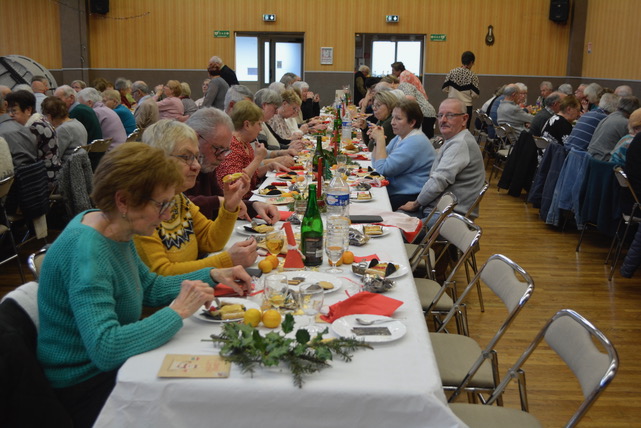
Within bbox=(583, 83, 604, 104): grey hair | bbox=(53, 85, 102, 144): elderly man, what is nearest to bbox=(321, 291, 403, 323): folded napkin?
bbox=(53, 85, 102, 144): elderly man

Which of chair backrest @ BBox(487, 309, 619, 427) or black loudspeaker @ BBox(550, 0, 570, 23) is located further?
black loudspeaker @ BBox(550, 0, 570, 23)

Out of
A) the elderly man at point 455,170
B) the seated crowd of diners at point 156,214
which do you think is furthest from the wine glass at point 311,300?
the elderly man at point 455,170

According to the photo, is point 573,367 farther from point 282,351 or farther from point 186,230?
point 186,230

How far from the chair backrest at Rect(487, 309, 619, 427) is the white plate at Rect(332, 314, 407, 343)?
479 mm

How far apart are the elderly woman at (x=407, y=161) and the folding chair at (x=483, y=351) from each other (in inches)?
96.6

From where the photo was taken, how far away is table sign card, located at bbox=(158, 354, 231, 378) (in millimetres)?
1768

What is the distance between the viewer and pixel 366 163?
6254mm

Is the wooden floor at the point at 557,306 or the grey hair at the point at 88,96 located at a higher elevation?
the grey hair at the point at 88,96

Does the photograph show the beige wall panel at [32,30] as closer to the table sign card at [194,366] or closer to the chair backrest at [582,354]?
the table sign card at [194,366]

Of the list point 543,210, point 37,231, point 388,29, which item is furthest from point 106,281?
point 388,29

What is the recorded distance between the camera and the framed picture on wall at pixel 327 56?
15.7m

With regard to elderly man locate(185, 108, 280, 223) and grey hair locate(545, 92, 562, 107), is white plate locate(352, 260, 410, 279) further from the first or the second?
grey hair locate(545, 92, 562, 107)

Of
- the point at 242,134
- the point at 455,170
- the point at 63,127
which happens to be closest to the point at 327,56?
the point at 63,127

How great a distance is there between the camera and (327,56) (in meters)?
15.7
